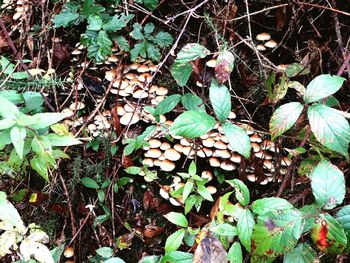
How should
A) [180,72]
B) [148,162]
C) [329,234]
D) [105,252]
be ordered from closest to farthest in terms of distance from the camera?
1. [329,234]
2. [180,72]
3. [105,252]
4. [148,162]

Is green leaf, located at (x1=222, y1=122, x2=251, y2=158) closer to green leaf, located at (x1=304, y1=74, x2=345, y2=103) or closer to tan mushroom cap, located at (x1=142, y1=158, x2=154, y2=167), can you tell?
green leaf, located at (x1=304, y1=74, x2=345, y2=103)

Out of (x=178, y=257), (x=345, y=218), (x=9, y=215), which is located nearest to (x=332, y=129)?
(x=345, y=218)

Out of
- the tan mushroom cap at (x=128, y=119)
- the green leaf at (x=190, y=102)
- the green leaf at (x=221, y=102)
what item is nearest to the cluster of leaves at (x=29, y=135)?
the green leaf at (x=221, y=102)

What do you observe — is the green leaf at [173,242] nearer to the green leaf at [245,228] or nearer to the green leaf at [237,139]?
the green leaf at [245,228]

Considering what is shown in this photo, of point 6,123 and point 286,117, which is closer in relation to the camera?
point 6,123

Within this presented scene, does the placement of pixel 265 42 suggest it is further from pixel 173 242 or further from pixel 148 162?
pixel 173 242

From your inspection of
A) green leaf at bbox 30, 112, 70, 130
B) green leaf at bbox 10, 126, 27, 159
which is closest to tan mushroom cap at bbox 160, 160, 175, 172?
green leaf at bbox 30, 112, 70, 130
